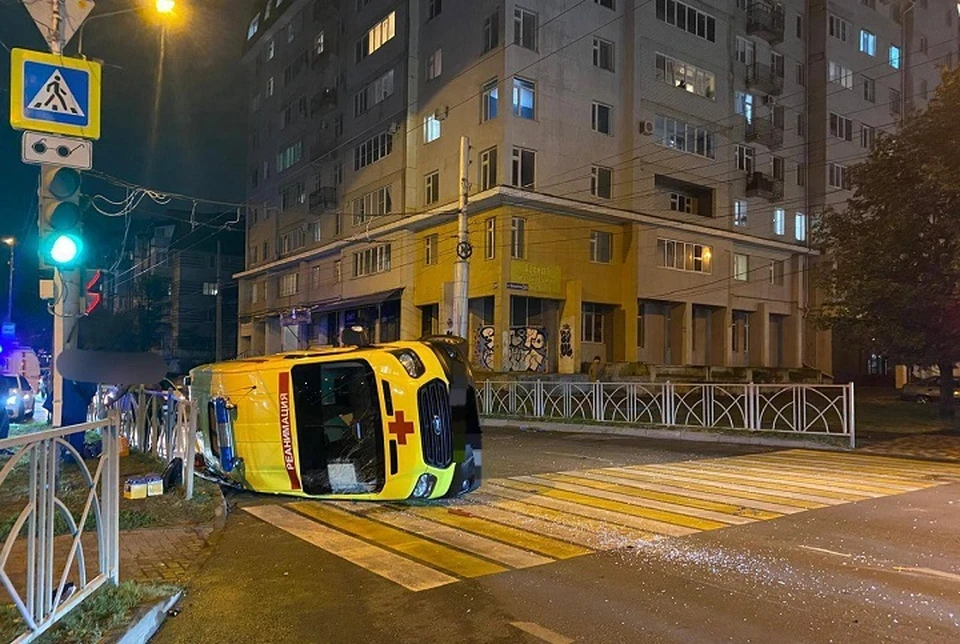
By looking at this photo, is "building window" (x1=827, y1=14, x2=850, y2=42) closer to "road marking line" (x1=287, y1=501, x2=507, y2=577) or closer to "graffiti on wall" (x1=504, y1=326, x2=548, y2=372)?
"graffiti on wall" (x1=504, y1=326, x2=548, y2=372)

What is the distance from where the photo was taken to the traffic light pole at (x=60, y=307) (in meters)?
8.41

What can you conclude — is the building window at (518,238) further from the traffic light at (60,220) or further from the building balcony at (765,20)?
the traffic light at (60,220)

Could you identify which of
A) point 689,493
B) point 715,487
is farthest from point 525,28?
point 689,493

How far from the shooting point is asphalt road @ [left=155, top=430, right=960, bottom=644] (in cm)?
476

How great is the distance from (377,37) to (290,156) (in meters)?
14.1

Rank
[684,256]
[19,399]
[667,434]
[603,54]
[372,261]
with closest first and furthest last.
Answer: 1. [667,434]
2. [19,399]
3. [603,54]
4. [684,256]
5. [372,261]

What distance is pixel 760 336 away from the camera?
134 ft

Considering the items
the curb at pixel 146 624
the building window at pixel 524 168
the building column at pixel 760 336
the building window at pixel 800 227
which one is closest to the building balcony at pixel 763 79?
the building window at pixel 800 227

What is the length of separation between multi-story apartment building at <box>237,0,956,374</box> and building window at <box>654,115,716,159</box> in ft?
0.41

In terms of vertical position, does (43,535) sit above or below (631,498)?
above

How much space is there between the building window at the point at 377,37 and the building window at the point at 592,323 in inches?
706

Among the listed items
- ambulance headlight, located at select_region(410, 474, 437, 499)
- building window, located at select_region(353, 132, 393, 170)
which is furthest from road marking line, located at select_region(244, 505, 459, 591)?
building window, located at select_region(353, 132, 393, 170)

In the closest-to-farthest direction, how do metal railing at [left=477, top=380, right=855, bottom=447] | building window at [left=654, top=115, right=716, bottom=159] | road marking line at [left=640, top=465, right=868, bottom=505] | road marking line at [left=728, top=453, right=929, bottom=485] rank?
road marking line at [left=640, top=465, right=868, bottom=505], road marking line at [left=728, top=453, right=929, bottom=485], metal railing at [left=477, top=380, right=855, bottom=447], building window at [left=654, top=115, right=716, bottom=159]

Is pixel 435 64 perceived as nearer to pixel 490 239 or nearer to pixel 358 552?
pixel 490 239
